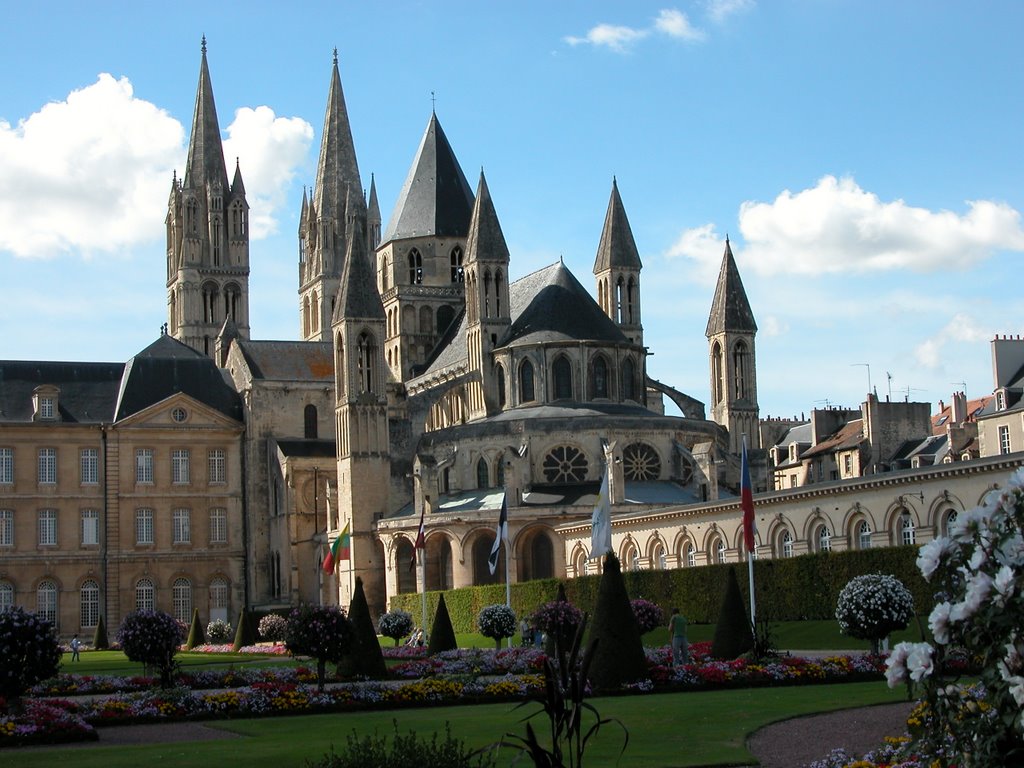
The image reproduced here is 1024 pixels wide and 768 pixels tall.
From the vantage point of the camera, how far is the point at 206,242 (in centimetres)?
10950

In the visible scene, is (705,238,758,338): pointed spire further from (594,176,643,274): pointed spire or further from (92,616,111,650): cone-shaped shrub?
(92,616,111,650): cone-shaped shrub

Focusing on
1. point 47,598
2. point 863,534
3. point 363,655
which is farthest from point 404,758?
point 47,598

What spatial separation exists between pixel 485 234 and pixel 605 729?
57913mm

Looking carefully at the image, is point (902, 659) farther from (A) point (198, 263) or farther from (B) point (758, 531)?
(A) point (198, 263)

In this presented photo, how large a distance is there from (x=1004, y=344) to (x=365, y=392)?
96.0 ft

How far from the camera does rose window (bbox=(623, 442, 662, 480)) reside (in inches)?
2879

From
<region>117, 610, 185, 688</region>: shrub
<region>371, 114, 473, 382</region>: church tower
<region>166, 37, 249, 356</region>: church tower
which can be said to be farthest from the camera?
<region>166, 37, 249, 356</region>: church tower

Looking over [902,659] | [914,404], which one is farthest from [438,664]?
[914,404]

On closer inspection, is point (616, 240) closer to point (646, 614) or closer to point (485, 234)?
point (485, 234)

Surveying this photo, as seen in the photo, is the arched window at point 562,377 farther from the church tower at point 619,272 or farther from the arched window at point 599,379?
the church tower at point 619,272

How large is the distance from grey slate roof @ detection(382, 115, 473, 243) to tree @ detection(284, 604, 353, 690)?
64.2 m

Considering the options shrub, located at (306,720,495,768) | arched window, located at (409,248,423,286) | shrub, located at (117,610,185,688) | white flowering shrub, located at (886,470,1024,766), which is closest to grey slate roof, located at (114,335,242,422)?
arched window, located at (409,248,423,286)

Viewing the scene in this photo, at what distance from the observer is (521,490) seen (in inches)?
2793

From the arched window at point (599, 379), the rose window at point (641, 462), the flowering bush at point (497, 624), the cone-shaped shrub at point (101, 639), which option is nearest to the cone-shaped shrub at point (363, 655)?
the flowering bush at point (497, 624)
